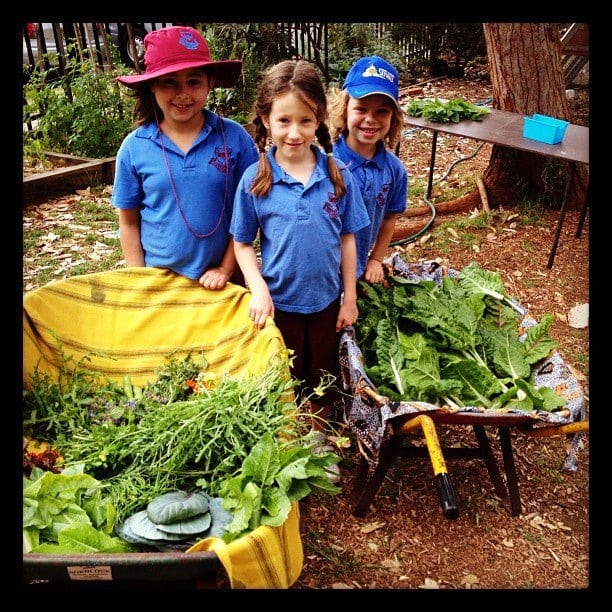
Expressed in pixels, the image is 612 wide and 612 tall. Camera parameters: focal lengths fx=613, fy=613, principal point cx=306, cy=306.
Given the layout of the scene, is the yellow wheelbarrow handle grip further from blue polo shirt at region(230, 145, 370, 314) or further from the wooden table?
the wooden table

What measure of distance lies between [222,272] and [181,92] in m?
0.88

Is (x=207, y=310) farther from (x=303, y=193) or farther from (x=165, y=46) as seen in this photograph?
(x=165, y=46)

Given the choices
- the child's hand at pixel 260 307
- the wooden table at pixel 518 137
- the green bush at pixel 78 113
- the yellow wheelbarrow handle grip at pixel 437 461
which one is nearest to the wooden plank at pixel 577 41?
the wooden table at pixel 518 137

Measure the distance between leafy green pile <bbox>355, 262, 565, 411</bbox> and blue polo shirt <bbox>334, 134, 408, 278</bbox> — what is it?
0.84 ft

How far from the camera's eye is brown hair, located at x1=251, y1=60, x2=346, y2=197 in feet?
8.84

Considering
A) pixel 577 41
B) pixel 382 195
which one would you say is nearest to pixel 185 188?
pixel 382 195

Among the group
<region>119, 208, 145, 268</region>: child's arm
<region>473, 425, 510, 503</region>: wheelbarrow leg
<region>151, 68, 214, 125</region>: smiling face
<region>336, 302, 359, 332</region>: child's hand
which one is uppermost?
<region>151, 68, 214, 125</region>: smiling face

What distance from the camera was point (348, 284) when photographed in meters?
3.11

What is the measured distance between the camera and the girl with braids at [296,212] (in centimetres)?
274

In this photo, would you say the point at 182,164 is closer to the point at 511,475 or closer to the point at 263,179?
the point at 263,179

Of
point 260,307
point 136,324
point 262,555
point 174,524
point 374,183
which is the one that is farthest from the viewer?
point 374,183

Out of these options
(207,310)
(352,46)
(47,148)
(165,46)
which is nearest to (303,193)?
(207,310)

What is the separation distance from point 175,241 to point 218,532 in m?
1.51

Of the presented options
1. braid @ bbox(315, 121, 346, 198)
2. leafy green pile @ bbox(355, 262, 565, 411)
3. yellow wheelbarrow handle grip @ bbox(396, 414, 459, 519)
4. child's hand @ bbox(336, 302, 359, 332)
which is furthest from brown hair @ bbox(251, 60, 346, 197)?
yellow wheelbarrow handle grip @ bbox(396, 414, 459, 519)
